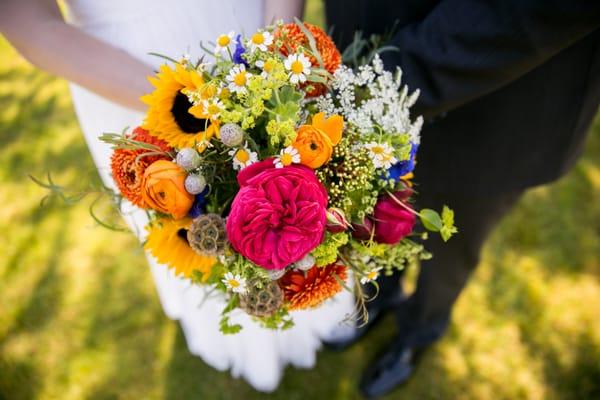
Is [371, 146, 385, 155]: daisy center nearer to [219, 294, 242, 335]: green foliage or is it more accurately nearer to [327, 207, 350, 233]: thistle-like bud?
[327, 207, 350, 233]: thistle-like bud

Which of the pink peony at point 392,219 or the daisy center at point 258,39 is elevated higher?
the daisy center at point 258,39

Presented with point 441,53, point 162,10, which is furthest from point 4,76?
point 441,53

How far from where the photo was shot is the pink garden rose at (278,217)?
0.62 metres

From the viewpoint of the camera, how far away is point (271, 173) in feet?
2.08

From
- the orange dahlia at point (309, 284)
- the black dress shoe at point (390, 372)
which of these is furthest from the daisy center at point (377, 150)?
the black dress shoe at point (390, 372)

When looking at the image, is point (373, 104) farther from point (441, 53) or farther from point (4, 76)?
point (4, 76)

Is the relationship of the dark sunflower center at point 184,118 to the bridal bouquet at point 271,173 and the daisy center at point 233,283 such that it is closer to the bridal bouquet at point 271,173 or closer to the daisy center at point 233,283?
the bridal bouquet at point 271,173

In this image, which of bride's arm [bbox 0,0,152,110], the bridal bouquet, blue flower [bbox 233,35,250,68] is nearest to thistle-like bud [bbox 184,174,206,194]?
the bridal bouquet

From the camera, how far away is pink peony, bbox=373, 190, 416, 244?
2.48 feet

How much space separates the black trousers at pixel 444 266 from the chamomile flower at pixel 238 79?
2.77 feet

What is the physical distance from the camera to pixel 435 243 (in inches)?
57.3

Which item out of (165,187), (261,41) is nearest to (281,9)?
(261,41)

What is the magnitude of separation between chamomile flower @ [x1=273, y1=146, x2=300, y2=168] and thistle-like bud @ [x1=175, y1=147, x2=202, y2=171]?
0.13m

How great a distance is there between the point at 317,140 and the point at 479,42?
0.48m
